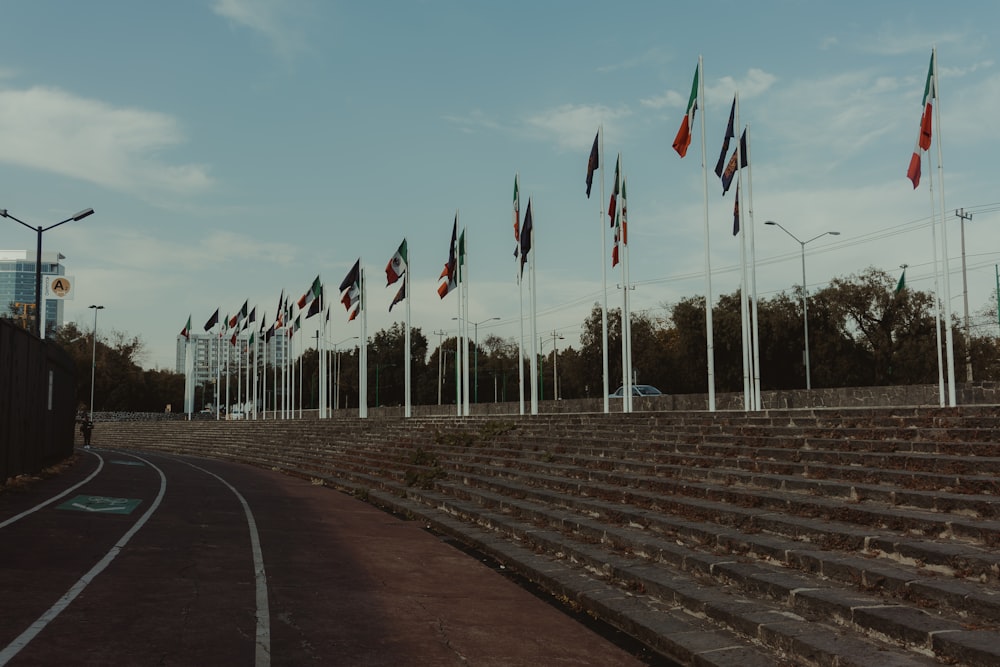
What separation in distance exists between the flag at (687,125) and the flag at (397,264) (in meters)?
15.3

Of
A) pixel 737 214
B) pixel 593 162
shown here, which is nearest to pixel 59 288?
pixel 593 162

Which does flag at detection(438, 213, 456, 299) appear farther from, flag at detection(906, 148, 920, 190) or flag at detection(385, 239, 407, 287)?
flag at detection(906, 148, 920, 190)

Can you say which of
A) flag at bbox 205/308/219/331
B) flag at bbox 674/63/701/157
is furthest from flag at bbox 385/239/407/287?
flag at bbox 205/308/219/331

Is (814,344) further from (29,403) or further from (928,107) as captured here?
(29,403)

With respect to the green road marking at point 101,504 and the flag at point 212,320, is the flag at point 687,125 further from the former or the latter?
the flag at point 212,320

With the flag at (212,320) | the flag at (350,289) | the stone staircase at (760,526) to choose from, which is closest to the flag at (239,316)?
the flag at (212,320)

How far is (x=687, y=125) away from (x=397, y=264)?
16.0m

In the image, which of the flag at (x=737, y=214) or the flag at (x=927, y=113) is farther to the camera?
the flag at (x=737, y=214)

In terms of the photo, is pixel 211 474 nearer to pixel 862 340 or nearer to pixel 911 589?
pixel 911 589

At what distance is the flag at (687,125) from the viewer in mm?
24281

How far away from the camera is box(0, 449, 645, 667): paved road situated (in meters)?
6.92

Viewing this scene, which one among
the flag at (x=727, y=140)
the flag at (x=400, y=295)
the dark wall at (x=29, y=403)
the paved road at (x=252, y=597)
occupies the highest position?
the flag at (x=727, y=140)

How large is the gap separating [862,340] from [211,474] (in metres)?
44.4

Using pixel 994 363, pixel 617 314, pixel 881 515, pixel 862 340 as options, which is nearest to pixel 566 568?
pixel 881 515
